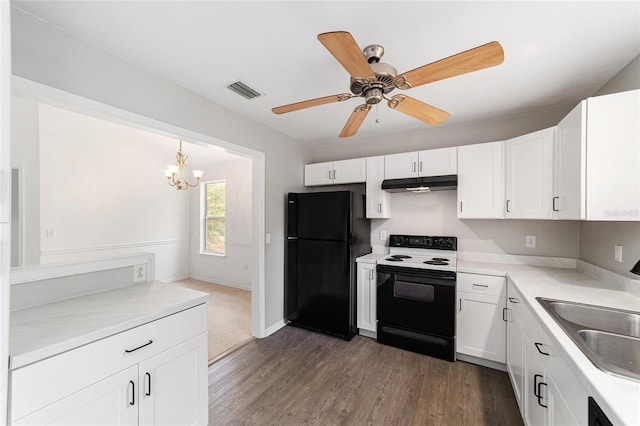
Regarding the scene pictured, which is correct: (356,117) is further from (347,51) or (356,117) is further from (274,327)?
(274,327)

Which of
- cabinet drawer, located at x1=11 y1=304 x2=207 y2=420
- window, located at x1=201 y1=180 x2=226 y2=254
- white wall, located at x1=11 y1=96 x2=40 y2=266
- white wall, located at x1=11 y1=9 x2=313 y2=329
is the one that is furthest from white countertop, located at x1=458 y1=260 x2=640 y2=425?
white wall, located at x1=11 y1=96 x2=40 y2=266

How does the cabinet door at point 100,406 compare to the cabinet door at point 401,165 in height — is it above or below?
below

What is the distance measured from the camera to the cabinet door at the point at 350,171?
10.8ft

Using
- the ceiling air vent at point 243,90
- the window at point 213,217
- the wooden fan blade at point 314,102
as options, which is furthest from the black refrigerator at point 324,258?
the window at point 213,217

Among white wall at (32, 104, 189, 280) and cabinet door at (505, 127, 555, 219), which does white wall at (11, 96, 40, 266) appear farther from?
cabinet door at (505, 127, 555, 219)

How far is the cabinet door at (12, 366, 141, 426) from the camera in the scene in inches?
39.4

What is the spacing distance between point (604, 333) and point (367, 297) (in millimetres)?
1984

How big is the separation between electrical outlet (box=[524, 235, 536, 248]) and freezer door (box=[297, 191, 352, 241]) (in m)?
1.84

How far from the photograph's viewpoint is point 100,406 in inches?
44.9

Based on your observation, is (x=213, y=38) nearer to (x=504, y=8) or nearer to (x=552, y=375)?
(x=504, y=8)

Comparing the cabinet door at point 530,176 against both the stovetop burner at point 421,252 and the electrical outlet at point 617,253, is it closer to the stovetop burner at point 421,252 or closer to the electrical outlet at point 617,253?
the electrical outlet at point 617,253

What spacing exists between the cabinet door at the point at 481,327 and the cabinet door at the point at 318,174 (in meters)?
2.07

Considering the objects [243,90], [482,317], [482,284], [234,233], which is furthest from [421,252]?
[234,233]

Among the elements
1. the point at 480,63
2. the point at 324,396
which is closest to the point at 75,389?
the point at 324,396
